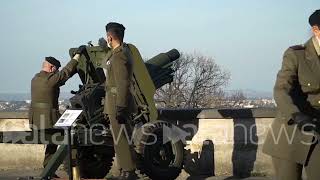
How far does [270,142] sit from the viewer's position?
5.02 m

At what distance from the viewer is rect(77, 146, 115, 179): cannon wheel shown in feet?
32.5

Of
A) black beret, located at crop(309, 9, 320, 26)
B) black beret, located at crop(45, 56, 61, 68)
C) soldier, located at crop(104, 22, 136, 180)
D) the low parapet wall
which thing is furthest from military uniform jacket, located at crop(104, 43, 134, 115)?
black beret, located at crop(309, 9, 320, 26)

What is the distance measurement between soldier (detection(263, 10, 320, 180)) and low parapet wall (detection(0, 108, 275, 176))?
5822mm

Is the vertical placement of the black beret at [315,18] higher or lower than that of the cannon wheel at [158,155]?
higher

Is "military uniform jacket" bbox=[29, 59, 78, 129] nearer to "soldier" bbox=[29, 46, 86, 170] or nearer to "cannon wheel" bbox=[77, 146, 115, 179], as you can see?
"soldier" bbox=[29, 46, 86, 170]

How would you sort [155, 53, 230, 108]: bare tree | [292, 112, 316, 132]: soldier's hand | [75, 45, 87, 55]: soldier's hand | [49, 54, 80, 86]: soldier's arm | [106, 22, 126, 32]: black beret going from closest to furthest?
1. [292, 112, 316, 132]: soldier's hand
2. [106, 22, 126, 32]: black beret
3. [49, 54, 80, 86]: soldier's arm
4. [75, 45, 87, 55]: soldier's hand
5. [155, 53, 230, 108]: bare tree

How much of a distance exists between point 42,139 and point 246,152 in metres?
3.71

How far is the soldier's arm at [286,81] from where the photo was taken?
4.68 meters

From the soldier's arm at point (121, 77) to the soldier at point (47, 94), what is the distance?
4.71 feet

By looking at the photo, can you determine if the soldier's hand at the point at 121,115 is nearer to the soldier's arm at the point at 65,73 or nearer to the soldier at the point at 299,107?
the soldier's arm at the point at 65,73

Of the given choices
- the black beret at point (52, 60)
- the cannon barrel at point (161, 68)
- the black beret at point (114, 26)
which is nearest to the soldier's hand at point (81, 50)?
the black beret at point (52, 60)

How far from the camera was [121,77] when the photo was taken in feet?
25.8

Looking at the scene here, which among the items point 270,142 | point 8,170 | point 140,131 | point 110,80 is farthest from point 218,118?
point 270,142

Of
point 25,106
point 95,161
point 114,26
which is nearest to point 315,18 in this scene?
point 114,26
